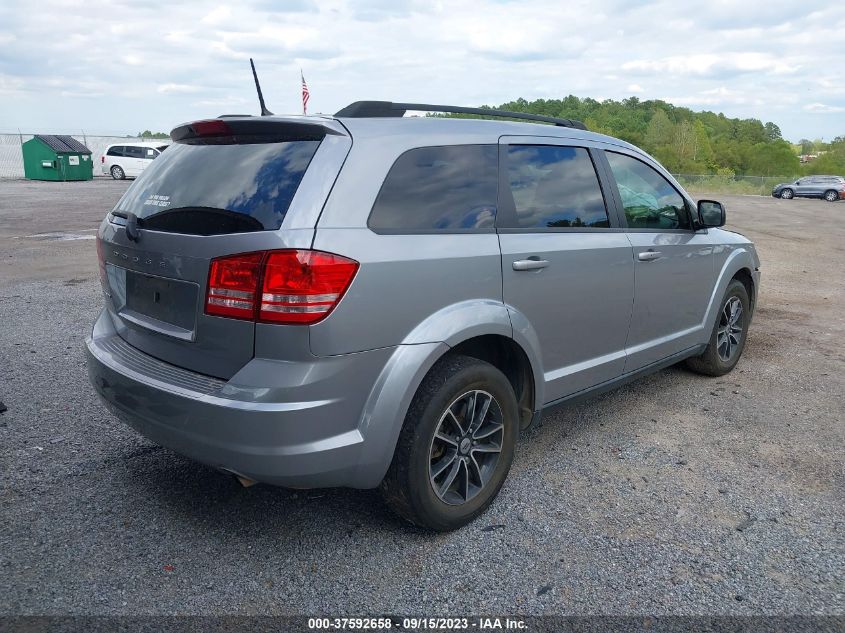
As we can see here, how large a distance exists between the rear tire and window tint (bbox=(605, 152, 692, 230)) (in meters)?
0.94

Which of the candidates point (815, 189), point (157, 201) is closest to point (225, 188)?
point (157, 201)

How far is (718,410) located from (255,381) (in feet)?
11.0

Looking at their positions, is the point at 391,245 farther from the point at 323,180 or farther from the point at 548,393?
the point at 548,393

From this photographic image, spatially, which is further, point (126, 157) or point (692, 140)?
point (692, 140)

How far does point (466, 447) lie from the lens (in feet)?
10.2

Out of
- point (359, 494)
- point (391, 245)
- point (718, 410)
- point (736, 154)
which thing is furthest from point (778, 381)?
point (736, 154)

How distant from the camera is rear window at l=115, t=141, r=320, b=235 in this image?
266 centimetres

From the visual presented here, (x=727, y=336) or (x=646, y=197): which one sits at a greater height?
(x=646, y=197)

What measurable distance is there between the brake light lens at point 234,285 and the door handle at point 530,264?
1227mm

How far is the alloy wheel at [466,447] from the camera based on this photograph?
3039mm

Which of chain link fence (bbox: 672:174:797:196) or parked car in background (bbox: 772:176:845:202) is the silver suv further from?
chain link fence (bbox: 672:174:797:196)

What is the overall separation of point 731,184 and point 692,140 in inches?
1980

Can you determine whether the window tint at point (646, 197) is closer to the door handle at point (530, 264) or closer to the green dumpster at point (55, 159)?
the door handle at point (530, 264)

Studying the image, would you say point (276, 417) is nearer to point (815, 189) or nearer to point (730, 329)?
point (730, 329)
